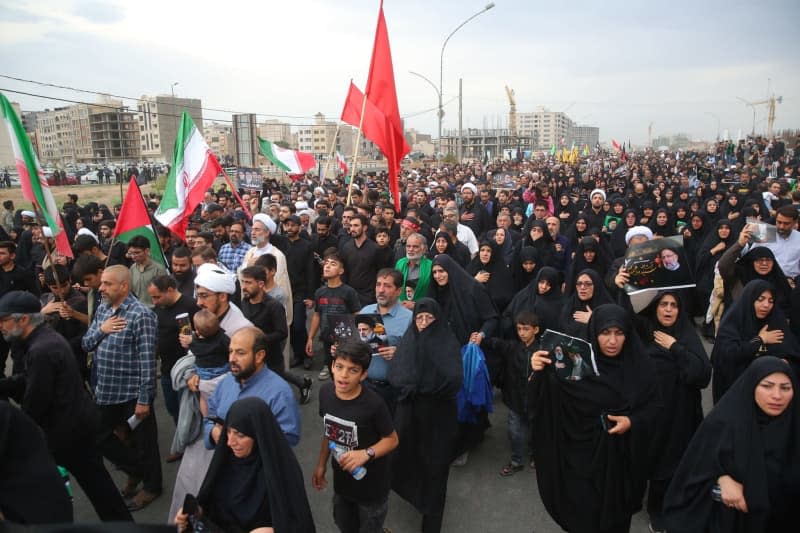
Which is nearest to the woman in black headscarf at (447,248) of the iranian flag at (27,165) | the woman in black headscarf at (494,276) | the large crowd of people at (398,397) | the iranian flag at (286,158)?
the woman in black headscarf at (494,276)

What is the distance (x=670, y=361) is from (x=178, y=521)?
117 inches

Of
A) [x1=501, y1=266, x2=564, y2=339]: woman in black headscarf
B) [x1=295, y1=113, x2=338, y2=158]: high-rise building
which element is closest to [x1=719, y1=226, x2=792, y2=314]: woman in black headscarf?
[x1=501, y1=266, x2=564, y2=339]: woman in black headscarf

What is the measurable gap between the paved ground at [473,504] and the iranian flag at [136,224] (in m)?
1.95

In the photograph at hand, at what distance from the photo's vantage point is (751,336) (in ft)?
12.8

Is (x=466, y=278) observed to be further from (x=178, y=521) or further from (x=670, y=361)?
(x=178, y=521)

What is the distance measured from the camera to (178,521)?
2211 mm

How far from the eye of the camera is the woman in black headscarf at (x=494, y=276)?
5.67 m

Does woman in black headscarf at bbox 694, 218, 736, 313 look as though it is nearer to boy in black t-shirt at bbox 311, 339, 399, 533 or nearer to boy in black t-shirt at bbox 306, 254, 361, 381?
boy in black t-shirt at bbox 306, 254, 361, 381

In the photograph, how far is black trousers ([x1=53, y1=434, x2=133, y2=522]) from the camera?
3.27 metres

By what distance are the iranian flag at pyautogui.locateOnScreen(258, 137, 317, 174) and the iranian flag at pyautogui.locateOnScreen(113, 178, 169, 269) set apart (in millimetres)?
9390

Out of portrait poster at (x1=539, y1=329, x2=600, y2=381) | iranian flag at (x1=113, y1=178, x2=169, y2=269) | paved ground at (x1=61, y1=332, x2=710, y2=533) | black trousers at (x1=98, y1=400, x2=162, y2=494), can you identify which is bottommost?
paved ground at (x1=61, y1=332, x2=710, y2=533)

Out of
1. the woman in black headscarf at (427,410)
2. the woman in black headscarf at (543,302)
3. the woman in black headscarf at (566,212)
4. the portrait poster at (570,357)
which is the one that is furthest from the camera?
the woman in black headscarf at (566,212)

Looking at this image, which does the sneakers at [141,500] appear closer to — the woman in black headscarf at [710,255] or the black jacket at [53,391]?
the black jacket at [53,391]

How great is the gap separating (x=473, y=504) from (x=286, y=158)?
1299 cm
